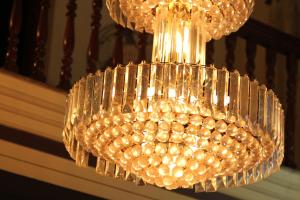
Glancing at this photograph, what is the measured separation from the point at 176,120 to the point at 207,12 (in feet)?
1.87

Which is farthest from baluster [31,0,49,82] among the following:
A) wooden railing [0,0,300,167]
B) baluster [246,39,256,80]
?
baluster [246,39,256,80]

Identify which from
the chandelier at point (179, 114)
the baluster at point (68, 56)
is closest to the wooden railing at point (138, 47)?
the baluster at point (68, 56)

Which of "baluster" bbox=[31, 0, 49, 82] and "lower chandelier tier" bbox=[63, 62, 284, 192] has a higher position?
"baluster" bbox=[31, 0, 49, 82]

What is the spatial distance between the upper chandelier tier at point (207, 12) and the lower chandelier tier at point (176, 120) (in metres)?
0.33

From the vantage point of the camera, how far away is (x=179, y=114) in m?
2.65

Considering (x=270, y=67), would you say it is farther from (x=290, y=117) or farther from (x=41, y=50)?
(x=41, y=50)

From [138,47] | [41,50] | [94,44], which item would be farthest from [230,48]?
[41,50]

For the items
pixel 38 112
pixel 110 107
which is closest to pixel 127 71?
pixel 110 107

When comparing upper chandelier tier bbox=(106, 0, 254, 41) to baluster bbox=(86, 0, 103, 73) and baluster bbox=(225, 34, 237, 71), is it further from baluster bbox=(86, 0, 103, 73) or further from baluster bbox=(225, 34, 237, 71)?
baluster bbox=(225, 34, 237, 71)

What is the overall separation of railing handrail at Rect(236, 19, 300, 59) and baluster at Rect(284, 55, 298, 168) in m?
0.06

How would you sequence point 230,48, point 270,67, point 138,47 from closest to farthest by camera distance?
point 138,47 → point 230,48 → point 270,67

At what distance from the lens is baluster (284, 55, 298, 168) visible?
494 cm

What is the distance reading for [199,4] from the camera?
3.01 meters

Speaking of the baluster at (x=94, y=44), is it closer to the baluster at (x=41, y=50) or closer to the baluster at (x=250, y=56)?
the baluster at (x=41, y=50)
